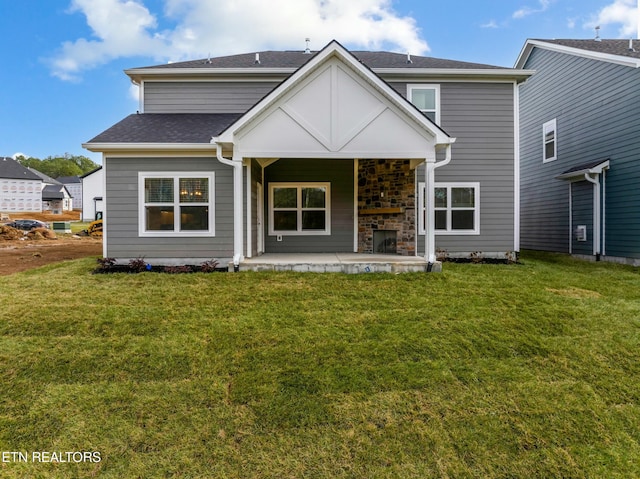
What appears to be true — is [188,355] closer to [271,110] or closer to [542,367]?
[542,367]

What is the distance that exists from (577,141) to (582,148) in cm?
37

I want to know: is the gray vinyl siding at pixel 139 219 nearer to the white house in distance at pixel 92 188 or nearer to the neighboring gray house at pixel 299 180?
the neighboring gray house at pixel 299 180

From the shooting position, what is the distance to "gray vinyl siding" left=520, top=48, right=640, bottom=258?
32.4ft

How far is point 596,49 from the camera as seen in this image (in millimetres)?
11250

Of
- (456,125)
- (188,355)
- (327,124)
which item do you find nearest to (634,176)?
(456,125)

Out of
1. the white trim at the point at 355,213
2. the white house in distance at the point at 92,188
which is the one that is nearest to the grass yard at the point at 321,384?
the white trim at the point at 355,213

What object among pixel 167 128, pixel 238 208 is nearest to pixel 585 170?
pixel 238 208

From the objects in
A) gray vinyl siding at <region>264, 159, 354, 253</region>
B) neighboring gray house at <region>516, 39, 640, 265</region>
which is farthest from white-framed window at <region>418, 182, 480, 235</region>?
neighboring gray house at <region>516, 39, 640, 265</region>

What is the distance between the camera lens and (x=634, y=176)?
969 cm

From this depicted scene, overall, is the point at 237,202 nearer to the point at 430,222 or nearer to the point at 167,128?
the point at 167,128

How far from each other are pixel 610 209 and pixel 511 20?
10193 mm

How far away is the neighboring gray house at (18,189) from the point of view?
5247cm

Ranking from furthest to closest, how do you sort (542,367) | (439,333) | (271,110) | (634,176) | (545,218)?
(545,218) < (634,176) < (271,110) < (439,333) < (542,367)

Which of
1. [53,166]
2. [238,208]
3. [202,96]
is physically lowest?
[238,208]
